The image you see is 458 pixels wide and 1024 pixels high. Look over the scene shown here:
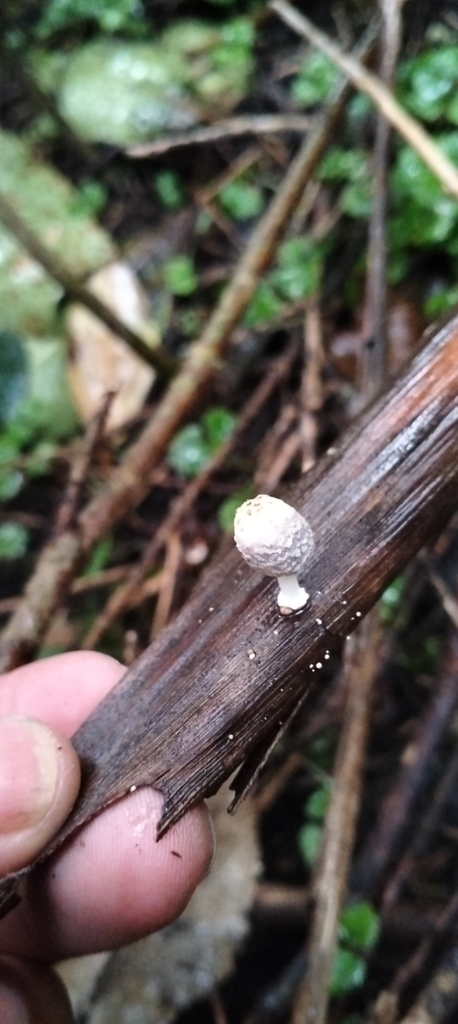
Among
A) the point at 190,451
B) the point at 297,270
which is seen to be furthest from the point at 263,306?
the point at 190,451

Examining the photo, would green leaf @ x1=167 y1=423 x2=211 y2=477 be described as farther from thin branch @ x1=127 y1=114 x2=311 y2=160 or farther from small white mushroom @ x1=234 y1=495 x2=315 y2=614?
small white mushroom @ x1=234 y1=495 x2=315 y2=614

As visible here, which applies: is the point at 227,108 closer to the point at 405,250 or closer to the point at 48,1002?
the point at 405,250

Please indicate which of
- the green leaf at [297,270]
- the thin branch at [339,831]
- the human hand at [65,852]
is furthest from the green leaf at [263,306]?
the human hand at [65,852]

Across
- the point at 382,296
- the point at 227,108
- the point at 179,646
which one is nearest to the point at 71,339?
the point at 227,108

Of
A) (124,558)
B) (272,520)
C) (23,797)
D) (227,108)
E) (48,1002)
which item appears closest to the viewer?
(272,520)

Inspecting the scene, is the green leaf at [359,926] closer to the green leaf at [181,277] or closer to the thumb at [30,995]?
the thumb at [30,995]

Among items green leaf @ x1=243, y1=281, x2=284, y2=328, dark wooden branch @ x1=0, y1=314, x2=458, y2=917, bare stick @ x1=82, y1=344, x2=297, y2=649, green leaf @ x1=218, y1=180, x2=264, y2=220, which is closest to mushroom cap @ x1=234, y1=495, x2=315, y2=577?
dark wooden branch @ x1=0, y1=314, x2=458, y2=917
